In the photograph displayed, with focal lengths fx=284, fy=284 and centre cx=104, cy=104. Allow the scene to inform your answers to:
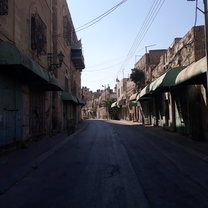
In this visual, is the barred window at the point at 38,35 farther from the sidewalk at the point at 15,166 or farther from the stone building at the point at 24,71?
the sidewalk at the point at 15,166

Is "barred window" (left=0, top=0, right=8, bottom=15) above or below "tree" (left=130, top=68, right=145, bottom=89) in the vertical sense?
below

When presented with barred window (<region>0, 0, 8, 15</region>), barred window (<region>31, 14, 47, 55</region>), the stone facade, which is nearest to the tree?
the stone facade

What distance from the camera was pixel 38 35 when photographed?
58.4 ft

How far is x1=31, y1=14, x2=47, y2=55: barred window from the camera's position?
55.6 ft

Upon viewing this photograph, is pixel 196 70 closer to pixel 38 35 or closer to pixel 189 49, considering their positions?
pixel 189 49

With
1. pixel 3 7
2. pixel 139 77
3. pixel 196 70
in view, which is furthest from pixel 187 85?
pixel 139 77

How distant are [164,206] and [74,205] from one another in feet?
5.38

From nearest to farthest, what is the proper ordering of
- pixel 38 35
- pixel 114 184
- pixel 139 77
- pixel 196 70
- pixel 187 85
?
pixel 114 184 < pixel 196 70 < pixel 38 35 < pixel 187 85 < pixel 139 77

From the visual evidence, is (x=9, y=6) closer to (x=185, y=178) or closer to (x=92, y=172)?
(x=92, y=172)

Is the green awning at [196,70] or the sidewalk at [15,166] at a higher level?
the green awning at [196,70]

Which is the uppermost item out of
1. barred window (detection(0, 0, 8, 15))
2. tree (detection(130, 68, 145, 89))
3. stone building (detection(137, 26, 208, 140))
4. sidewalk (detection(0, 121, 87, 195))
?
tree (detection(130, 68, 145, 89))

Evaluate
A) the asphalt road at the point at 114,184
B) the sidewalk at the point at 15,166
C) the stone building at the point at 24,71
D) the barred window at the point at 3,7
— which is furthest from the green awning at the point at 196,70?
the barred window at the point at 3,7

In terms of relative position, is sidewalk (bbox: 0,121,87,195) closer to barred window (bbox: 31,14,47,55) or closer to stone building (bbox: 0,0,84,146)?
stone building (bbox: 0,0,84,146)

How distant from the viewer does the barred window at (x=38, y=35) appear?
17.0m
